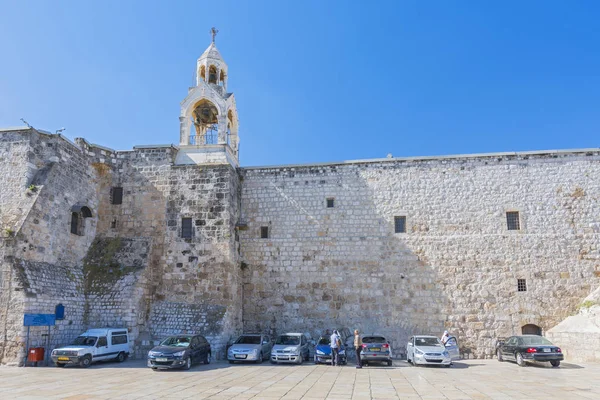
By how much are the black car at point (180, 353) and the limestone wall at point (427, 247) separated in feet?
13.9

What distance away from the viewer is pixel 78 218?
64.5 ft

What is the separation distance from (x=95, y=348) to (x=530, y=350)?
48.6 feet

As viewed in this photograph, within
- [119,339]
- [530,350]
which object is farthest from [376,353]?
[119,339]

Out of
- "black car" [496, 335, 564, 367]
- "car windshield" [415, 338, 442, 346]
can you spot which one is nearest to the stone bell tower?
"car windshield" [415, 338, 442, 346]

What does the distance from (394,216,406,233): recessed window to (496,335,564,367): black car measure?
6021mm

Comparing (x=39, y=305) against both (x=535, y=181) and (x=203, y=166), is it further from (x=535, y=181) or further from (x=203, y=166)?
(x=535, y=181)

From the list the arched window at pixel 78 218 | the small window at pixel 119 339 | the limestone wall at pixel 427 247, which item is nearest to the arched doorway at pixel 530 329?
the limestone wall at pixel 427 247

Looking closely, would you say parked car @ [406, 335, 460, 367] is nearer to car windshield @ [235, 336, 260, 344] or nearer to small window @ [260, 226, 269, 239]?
car windshield @ [235, 336, 260, 344]

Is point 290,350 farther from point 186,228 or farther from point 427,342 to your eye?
point 186,228

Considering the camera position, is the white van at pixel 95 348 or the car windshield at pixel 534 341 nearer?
the white van at pixel 95 348

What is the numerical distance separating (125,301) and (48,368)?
3798mm

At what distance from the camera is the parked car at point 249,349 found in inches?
667

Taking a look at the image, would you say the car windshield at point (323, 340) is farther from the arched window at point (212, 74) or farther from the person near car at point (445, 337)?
the arched window at point (212, 74)

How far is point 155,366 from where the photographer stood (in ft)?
48.6
